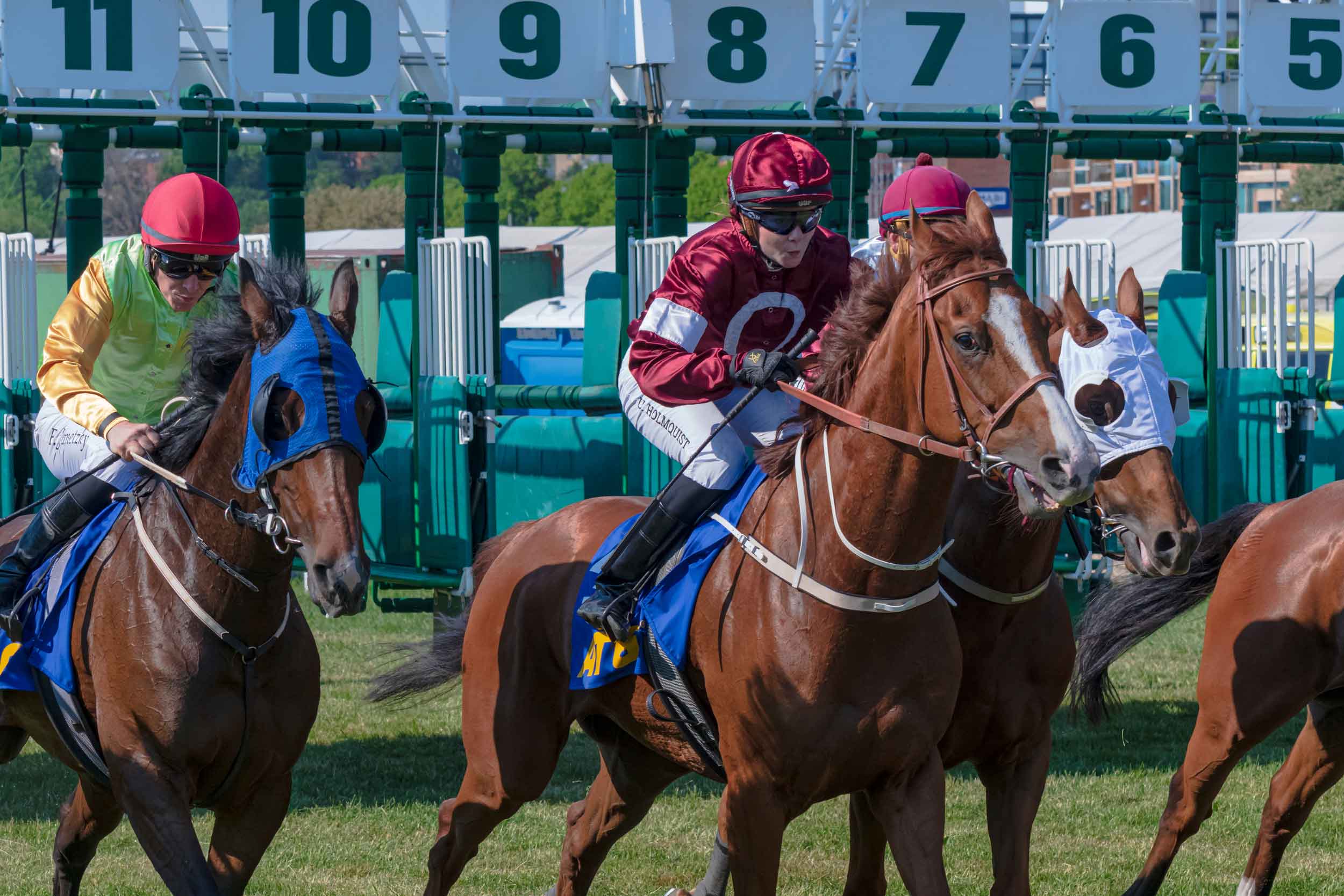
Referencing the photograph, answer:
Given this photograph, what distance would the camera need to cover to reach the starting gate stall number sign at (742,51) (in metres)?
7.75

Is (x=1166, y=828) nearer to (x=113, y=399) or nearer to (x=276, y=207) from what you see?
(x=113, y=399)

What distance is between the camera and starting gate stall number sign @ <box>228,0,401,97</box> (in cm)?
738

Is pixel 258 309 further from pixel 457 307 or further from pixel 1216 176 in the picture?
pixel 1216 176

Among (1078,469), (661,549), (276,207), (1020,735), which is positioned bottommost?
(1020,735)

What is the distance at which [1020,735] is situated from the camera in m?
3.83

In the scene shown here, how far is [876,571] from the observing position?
329 cm

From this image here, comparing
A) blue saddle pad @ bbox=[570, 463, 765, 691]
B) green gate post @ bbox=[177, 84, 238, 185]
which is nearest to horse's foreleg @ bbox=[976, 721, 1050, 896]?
blue saddle pad @ bbox=[570, 463, 765, 691]

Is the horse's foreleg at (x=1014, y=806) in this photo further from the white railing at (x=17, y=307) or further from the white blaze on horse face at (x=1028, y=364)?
the white railing at (x=17, y=307)

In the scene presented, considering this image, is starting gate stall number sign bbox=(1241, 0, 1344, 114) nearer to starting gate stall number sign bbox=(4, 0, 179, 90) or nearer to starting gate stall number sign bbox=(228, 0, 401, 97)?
starting gate stall number sign bbox=(228, 0, 401, 97)

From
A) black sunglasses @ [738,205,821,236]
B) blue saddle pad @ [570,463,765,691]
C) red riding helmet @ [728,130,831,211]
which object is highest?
red riding helmet @ [728,130,831,211]

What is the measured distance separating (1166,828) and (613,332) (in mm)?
3705

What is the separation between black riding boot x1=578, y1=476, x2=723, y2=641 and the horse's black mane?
861mm

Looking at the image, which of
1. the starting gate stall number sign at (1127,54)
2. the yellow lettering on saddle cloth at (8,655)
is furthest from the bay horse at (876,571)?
the starting gate stall number sign at (1127,54)

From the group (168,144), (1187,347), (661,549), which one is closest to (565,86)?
(168,144)
